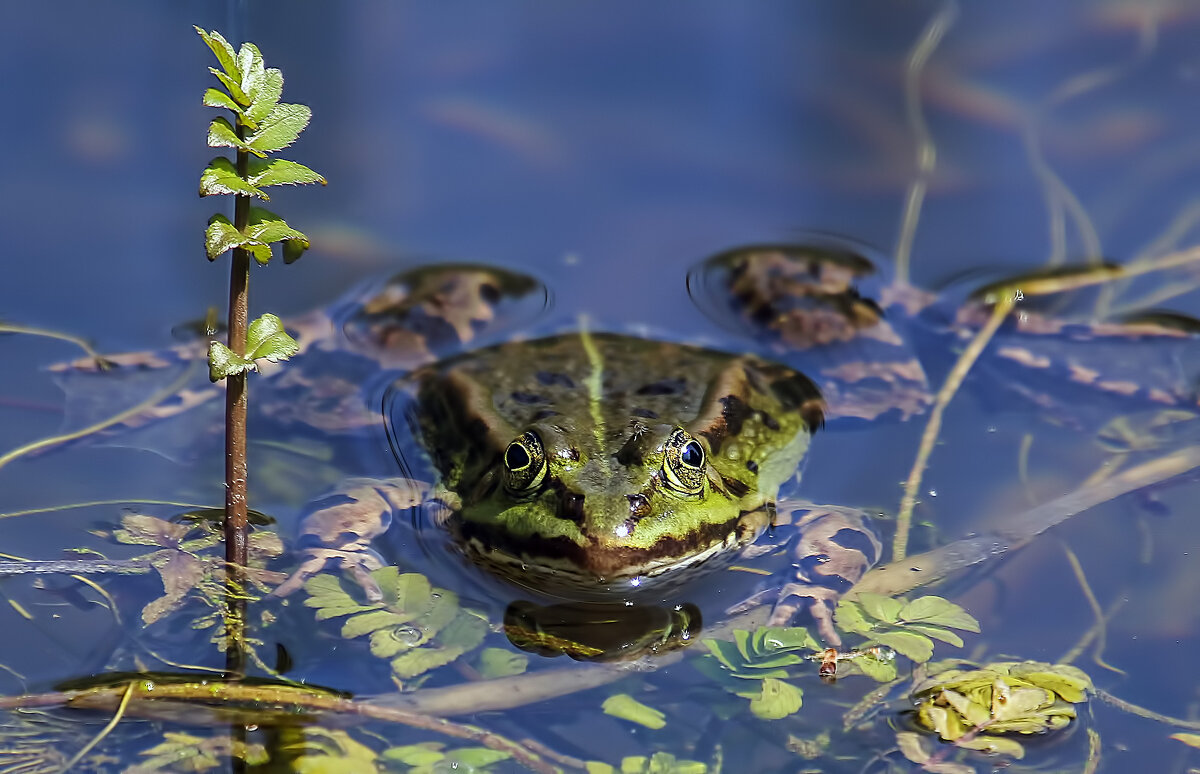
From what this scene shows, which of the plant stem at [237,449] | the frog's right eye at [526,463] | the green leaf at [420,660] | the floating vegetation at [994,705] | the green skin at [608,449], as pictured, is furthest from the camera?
the frog's right eye at [526,463]

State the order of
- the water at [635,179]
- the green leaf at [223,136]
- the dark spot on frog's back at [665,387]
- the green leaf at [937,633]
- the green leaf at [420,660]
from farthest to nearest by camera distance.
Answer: the dark spot on frog's back at [665,387] < the water at [635,179] < the green leaf at [937,633] < the green leaf at [420,660] < the green leaf at [223,136]

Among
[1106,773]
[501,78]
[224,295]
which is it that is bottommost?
[1106,773]

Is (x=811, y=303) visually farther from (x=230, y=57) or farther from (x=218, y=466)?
(x=230, y=57)

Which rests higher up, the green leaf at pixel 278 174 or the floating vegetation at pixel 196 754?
the green leaf at pixel 278 174

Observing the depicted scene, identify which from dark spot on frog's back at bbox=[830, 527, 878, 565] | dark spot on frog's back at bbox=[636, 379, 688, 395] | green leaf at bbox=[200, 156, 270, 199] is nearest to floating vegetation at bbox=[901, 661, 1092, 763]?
dark spot on frog's back at bbox=[830, 527, 878, 565]

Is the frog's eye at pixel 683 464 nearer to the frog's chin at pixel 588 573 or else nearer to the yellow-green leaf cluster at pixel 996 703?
the frog's chin at pixel 588 573

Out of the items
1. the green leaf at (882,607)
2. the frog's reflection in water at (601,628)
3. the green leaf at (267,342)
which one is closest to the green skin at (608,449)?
the frog's reflection in water at (601,628)

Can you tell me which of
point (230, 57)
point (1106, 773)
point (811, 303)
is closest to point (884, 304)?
point (811, 303)
